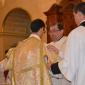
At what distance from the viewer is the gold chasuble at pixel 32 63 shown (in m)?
3.90

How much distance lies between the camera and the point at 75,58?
3055 mm

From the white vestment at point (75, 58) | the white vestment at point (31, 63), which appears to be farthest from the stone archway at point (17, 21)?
the white vestment at point (75, 58)

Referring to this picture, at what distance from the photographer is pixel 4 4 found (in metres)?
8.98

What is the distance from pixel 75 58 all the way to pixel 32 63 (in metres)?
0.99

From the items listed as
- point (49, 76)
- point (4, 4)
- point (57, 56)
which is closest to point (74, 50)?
point (57, 56)

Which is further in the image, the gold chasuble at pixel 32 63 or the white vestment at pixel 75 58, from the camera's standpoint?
the gold chasuble at pixel 32 63

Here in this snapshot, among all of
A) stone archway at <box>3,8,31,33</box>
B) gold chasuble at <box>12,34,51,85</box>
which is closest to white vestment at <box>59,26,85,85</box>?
gold chasuble at <box>12,34,51,85</box>

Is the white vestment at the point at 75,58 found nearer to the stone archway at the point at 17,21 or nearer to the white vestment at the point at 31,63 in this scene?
the white vestment at the point at 31,63

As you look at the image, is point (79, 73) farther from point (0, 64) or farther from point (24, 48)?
point (0, 64)

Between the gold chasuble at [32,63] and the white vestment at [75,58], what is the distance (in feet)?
2.64

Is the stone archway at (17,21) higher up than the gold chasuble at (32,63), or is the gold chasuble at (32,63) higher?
the stone archway at (17,21)

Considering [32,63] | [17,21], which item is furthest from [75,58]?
[17,21]

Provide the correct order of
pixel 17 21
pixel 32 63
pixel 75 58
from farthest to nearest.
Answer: pixel 17 21 < pixel 32 63 < pixel 75 58

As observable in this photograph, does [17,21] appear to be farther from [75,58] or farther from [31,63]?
[75,58]
